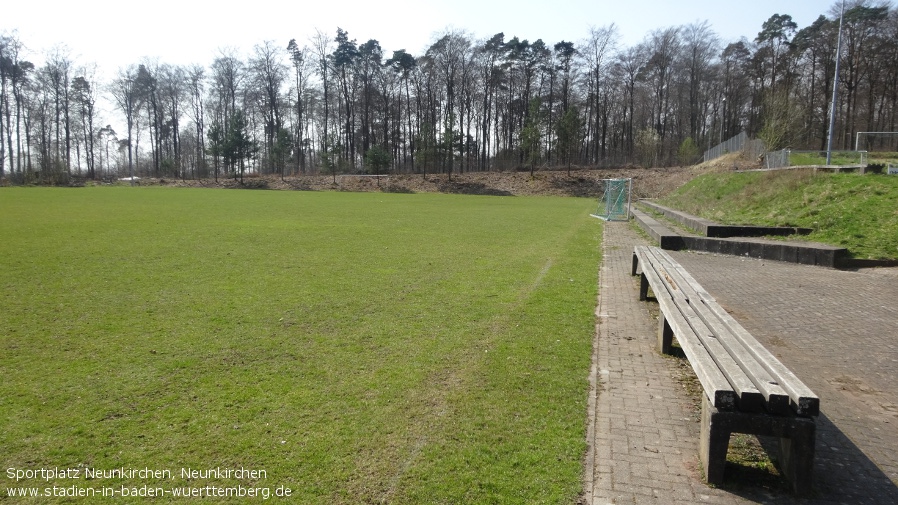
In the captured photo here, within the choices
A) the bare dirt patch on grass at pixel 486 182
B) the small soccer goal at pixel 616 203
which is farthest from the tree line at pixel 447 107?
the small soccer goal at pixel 616 203

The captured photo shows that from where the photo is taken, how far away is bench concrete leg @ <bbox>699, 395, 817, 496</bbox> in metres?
2.75

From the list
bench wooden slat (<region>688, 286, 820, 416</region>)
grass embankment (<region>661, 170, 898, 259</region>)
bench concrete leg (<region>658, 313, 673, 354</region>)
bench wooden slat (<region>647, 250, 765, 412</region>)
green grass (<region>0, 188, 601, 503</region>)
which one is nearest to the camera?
bench wooden slat (<region>688, 286, 820, 416</region>)

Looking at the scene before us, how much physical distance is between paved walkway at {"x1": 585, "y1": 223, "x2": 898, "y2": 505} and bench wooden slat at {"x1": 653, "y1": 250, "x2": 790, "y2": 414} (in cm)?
53

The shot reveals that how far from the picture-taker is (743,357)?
327 cm

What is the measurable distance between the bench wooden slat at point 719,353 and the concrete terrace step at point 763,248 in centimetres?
680

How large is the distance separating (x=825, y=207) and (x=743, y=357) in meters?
12.7

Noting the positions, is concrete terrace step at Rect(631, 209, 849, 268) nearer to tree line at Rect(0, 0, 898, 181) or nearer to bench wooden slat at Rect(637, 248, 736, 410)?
bench wooden slat at Rect(637, 248, 736, 410)

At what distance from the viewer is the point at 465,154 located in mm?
67125

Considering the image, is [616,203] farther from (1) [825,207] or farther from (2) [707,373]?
(2) [707,373]

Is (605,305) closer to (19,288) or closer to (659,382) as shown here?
(659,382)

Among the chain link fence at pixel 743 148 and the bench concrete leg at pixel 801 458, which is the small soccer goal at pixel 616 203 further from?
the bench concrete leg at pixel 801 458

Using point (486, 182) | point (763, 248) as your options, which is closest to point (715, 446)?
point (763, 248)

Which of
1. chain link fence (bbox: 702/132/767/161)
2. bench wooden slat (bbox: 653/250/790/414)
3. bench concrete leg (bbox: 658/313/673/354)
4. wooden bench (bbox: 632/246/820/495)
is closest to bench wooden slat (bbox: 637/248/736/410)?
wooden bench (bbox: 632/246/820/495)

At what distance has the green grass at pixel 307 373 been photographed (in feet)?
10.0
